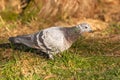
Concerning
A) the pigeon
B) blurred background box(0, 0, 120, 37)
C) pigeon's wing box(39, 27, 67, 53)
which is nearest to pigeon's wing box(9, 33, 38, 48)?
the pigeon

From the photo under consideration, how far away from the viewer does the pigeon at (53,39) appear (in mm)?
5539

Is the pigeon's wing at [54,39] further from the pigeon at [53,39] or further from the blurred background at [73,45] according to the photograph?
the blurred background at [73,45]

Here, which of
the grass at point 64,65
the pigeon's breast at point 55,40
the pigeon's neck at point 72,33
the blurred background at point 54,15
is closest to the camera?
the grass at point 64,65

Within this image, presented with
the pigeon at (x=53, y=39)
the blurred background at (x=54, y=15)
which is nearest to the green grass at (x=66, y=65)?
the pigeon at (x=53, y=39)

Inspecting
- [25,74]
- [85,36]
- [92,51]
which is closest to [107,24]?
[85,36]

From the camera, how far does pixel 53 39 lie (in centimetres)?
556

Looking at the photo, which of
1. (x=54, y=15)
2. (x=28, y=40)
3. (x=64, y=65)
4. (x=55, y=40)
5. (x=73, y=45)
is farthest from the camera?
(x=54, y=15)

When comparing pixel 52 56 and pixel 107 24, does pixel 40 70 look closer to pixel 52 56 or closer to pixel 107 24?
pixel 52 56

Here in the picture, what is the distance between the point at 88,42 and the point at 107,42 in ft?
0.96

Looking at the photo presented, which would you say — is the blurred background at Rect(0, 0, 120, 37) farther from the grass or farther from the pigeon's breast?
the pigeon's breast

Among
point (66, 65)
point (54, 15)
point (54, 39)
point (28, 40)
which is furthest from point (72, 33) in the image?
point (54, 15)

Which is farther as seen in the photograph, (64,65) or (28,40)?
(28,40)

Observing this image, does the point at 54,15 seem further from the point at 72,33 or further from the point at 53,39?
the point at 53,39

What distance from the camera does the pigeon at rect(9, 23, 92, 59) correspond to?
554 cm
